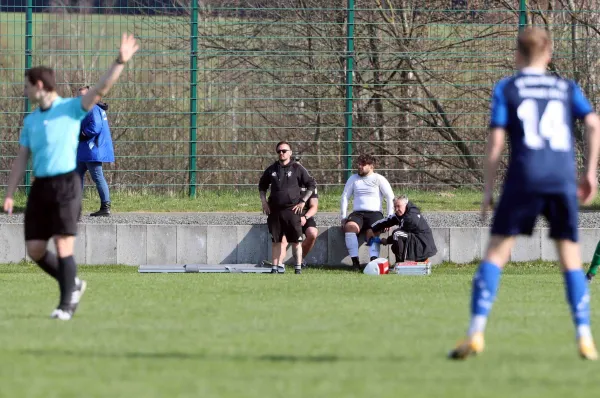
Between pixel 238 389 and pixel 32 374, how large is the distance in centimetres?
123

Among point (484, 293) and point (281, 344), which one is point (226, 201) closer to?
point (281, 344)

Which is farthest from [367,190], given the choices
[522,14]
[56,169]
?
[56,169]

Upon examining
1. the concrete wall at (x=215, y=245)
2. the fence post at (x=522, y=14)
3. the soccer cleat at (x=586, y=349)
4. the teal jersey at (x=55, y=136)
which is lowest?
the concrete wall at (x=215, y=245)

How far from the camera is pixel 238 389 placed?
6164 millimetres

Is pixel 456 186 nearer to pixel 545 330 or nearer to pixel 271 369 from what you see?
pixel 545 330

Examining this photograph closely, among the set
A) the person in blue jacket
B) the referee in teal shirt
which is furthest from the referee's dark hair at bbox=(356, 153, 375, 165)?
the referee in teal shirt

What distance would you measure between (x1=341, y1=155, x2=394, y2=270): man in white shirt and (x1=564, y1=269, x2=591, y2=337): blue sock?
416 inches

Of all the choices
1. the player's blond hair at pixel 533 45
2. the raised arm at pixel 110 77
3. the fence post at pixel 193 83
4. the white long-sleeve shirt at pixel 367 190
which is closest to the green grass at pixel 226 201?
the fence post at pixel 193 83

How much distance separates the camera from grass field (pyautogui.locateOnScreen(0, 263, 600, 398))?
626cm

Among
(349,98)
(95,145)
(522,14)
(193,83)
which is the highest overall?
(522,14)

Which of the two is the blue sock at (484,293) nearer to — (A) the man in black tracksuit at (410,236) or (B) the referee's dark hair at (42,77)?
(B) the referee's dark hair at (42,77)

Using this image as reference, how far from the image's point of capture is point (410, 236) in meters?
17.5

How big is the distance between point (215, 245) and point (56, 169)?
916 centimetres

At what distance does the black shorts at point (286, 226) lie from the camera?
17.5 meters
